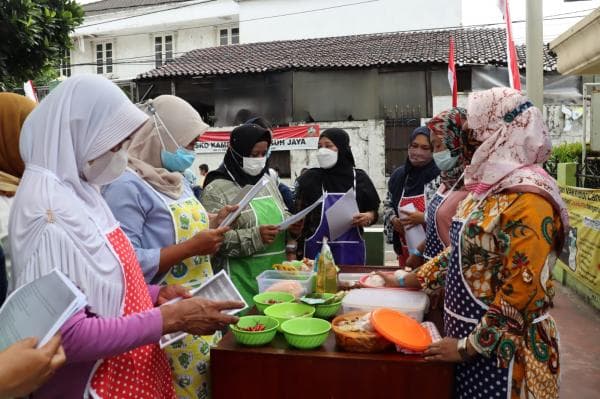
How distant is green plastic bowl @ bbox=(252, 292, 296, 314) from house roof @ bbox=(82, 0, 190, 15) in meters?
26.4

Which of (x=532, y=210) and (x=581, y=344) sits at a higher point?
(x=532, y=210)

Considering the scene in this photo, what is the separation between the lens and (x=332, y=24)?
2320 centimetres

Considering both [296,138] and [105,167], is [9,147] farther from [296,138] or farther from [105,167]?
[296,138]

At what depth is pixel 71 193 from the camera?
1.36m

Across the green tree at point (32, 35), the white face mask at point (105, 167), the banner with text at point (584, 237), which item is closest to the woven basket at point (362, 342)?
the white face mask at point (105, 167)

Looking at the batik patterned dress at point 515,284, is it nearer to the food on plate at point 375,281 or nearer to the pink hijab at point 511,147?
the pink hijab at point 511,147

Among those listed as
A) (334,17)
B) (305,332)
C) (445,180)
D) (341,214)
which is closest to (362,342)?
(305,332)

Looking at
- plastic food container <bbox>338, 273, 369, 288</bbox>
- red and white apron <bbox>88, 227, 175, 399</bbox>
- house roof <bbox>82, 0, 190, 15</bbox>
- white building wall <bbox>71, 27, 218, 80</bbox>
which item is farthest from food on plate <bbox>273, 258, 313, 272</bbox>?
house roof <bbox>82, 0, 190, 15</bbox>

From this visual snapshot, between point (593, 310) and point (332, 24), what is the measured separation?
20.2 metres

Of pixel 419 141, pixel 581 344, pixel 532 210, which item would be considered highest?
pixel 419 141

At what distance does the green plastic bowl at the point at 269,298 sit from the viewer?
2.16 meters

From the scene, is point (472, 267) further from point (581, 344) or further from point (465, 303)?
point (581, 344)

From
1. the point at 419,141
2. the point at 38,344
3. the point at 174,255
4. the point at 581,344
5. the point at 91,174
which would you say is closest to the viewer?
the point at 38,344

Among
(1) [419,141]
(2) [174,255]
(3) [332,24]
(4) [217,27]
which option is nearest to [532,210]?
(2) [174,255]
